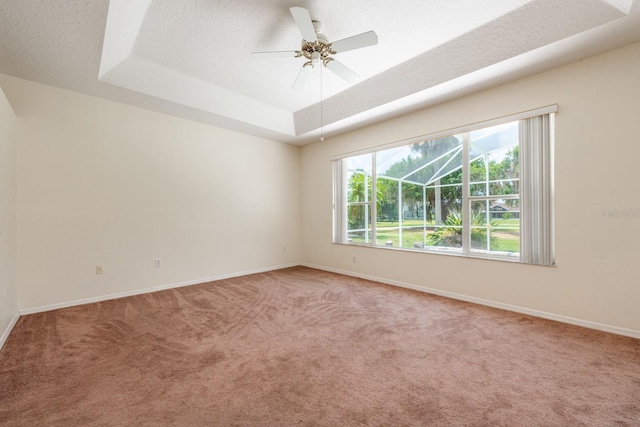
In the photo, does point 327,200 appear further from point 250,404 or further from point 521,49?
point 250,404

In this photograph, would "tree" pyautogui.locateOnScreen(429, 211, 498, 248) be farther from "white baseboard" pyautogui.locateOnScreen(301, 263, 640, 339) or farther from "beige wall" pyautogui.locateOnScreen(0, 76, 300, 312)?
"beige wall" pyautogui.locateOnScreen(0, 76, 300, 312)

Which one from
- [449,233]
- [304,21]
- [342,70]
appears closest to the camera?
[304,21]

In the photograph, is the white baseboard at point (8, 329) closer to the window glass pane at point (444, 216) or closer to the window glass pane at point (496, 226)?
the window glass pane at point (444, 216)

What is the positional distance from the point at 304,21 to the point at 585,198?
318 cm

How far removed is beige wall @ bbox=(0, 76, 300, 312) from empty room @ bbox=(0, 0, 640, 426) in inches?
1.0

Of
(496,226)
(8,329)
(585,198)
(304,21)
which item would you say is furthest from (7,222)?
(585,198)

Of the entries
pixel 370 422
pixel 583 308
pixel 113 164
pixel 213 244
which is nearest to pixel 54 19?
pixel 113 164

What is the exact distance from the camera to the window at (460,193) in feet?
9.96

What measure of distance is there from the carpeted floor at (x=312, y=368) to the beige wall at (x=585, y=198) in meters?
0.28

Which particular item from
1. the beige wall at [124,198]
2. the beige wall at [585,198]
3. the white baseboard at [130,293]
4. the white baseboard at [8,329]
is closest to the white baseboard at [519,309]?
the beige wall at [585,198]

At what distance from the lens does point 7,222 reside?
105 inches

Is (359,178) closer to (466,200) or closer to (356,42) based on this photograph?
(466,200)

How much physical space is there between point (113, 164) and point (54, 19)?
1.84 m

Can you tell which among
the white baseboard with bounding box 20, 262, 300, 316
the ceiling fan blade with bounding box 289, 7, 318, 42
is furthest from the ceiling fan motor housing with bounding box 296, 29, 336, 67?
the white baseboard with bounding box 20, 262, 300, 316
